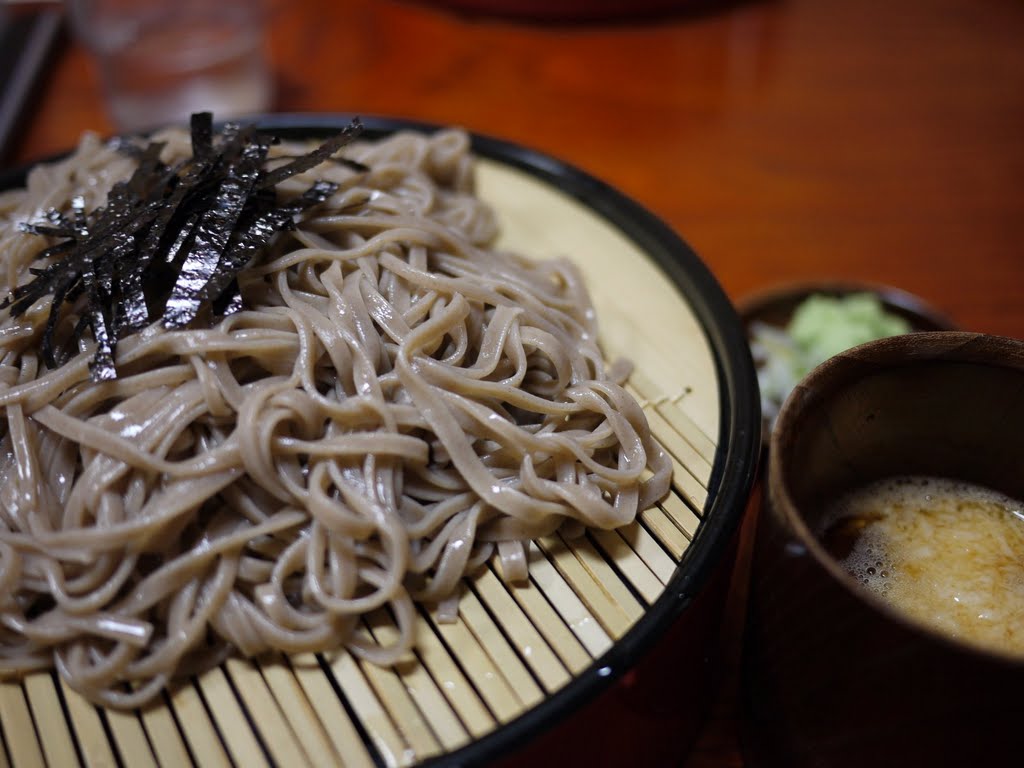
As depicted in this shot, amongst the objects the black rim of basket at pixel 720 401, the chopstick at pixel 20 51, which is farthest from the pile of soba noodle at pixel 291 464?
the chopstick at pixel 20 51

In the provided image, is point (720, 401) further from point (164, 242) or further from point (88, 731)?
point (88, 731)

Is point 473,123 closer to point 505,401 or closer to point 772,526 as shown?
point 505,401

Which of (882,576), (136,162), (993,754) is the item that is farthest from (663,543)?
(136,162)

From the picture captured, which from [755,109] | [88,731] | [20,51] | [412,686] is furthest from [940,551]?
[20,51]

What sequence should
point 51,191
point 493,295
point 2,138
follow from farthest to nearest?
point 2,138 < point 51,191 < point 493,295

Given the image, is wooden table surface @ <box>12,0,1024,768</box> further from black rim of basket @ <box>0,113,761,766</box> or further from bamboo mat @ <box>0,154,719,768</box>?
bamboo mat @ <box>0,154,719,768</box>

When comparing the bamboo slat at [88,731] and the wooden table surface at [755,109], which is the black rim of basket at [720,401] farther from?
the wooden table surface at [755,109]

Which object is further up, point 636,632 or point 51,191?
point 51,191
